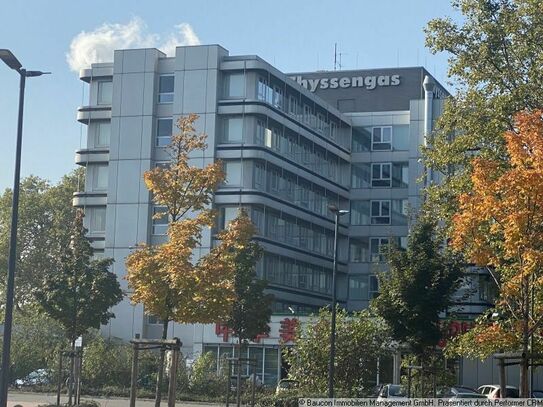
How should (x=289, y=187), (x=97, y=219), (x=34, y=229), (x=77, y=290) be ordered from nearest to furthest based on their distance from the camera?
(x=77, y=290) < (x=97, y=219) < (x=289, y=187) < (x=34, y=229)

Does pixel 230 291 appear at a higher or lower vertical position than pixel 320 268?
lower

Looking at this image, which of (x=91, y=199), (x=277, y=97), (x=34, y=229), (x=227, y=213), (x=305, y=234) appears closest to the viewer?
(x=227, y=213)

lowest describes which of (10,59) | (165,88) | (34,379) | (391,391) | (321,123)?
(34,379)

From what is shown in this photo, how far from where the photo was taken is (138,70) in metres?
69.6

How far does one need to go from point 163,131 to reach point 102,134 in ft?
15.6

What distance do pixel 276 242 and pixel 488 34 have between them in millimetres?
35714

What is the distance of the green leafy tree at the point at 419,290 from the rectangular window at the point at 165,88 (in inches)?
1337

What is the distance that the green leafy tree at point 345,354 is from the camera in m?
42.8

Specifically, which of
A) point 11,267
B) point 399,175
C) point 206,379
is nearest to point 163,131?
point 399,175

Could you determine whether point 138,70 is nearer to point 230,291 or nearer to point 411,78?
point 411,78

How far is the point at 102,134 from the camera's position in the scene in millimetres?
71375

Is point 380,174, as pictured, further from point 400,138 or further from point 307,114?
point 307,114

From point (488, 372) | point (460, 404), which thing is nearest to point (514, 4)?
point (460, 404)

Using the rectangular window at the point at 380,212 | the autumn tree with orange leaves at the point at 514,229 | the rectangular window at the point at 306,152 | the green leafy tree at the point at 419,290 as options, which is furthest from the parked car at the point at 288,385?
the rectangular window at the point at 380,212
